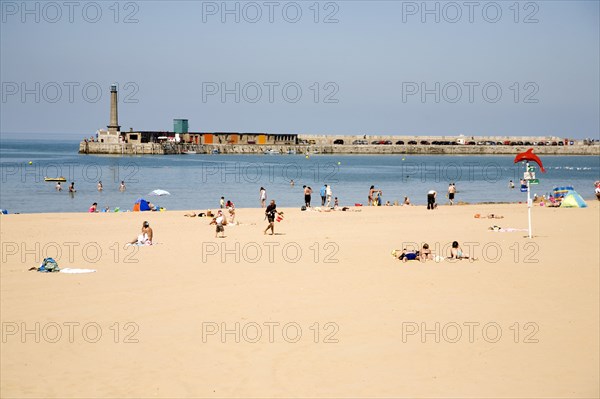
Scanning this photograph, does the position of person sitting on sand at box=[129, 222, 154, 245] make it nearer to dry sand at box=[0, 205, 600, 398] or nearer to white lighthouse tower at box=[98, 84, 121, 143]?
dry sand at box=[0, 205, 600, 398]

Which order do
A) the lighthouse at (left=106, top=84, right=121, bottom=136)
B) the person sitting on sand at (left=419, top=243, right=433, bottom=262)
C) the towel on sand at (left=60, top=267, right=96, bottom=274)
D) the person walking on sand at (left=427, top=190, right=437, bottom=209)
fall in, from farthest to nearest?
1. the lighthouse at (left=106, top=84, right=121, bottom=136)
2. the person walking on sand at (left=427, top=190, right=437, bottom=209)
3. the person sitting on sand at (left=419, top=243, right=433, bottom=262)
4. the towel on sand at (left=60, top=267, right=96, bottom=274)

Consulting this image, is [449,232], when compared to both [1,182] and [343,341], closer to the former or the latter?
[343,341]

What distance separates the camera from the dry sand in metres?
10.2

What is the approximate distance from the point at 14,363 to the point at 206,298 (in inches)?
168

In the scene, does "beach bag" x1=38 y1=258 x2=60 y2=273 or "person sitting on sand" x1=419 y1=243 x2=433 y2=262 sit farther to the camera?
"person sitting on sand" x1=419 y1=243 x2=433 y2=262

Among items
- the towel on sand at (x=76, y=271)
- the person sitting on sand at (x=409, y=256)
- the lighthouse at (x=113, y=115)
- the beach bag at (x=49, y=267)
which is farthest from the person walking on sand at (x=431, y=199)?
the lighthouse at (x=113, y=115)

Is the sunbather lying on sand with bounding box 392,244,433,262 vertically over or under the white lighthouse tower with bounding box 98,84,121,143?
under

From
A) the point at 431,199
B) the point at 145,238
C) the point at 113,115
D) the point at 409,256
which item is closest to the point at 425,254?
the point at 409,256

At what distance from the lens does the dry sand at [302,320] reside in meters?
10.2

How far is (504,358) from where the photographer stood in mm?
11031

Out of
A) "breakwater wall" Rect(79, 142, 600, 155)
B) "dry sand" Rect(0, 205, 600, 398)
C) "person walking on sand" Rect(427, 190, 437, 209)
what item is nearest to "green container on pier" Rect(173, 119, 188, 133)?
"breakwater wall" Rect(79, 142, 600, 155)

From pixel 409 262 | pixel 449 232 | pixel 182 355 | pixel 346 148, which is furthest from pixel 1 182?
pixel 346 148

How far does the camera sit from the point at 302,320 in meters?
12.9

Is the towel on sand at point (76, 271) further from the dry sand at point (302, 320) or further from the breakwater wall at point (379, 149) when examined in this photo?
the breakwater wall at point (379, 149)
